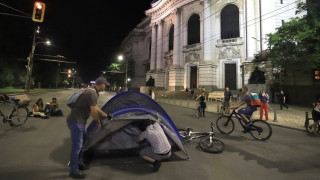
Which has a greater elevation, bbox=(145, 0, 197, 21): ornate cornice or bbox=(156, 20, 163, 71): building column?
bbox=(145, 0, 197, 21): ornate cornice

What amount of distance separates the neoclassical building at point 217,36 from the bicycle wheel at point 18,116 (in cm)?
2915

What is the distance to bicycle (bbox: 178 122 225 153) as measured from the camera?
608 cm

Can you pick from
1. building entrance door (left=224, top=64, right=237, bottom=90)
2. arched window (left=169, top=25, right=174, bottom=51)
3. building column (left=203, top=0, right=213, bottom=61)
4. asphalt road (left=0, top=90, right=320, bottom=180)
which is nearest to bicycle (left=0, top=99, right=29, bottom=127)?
asphalt road (left=0, top=90, right=320, bottom=180)

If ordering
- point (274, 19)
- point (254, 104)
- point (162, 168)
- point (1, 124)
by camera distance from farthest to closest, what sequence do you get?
point (274, 19)
point (1, 124)
point (254, 104)
point (162, 168)

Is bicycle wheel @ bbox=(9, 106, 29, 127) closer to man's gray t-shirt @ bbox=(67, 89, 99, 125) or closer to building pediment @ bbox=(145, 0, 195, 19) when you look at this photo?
man's gray t-shirt @ bbox=(67, 89, 99, 125)

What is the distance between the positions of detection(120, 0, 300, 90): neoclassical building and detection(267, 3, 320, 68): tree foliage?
10177 mm

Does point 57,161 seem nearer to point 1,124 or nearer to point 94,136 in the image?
point 94,136

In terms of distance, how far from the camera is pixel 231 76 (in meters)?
34.7

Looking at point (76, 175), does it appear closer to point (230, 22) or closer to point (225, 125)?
point (225, 125)

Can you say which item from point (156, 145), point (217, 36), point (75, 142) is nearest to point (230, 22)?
point (217, 36)

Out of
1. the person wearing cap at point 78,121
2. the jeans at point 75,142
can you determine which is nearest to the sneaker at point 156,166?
the person wearing cap at point 78,121

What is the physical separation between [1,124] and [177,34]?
120ft

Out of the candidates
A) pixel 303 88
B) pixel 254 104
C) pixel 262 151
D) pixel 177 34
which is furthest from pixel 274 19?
pixel 262 151

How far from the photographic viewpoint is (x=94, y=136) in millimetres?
5043
